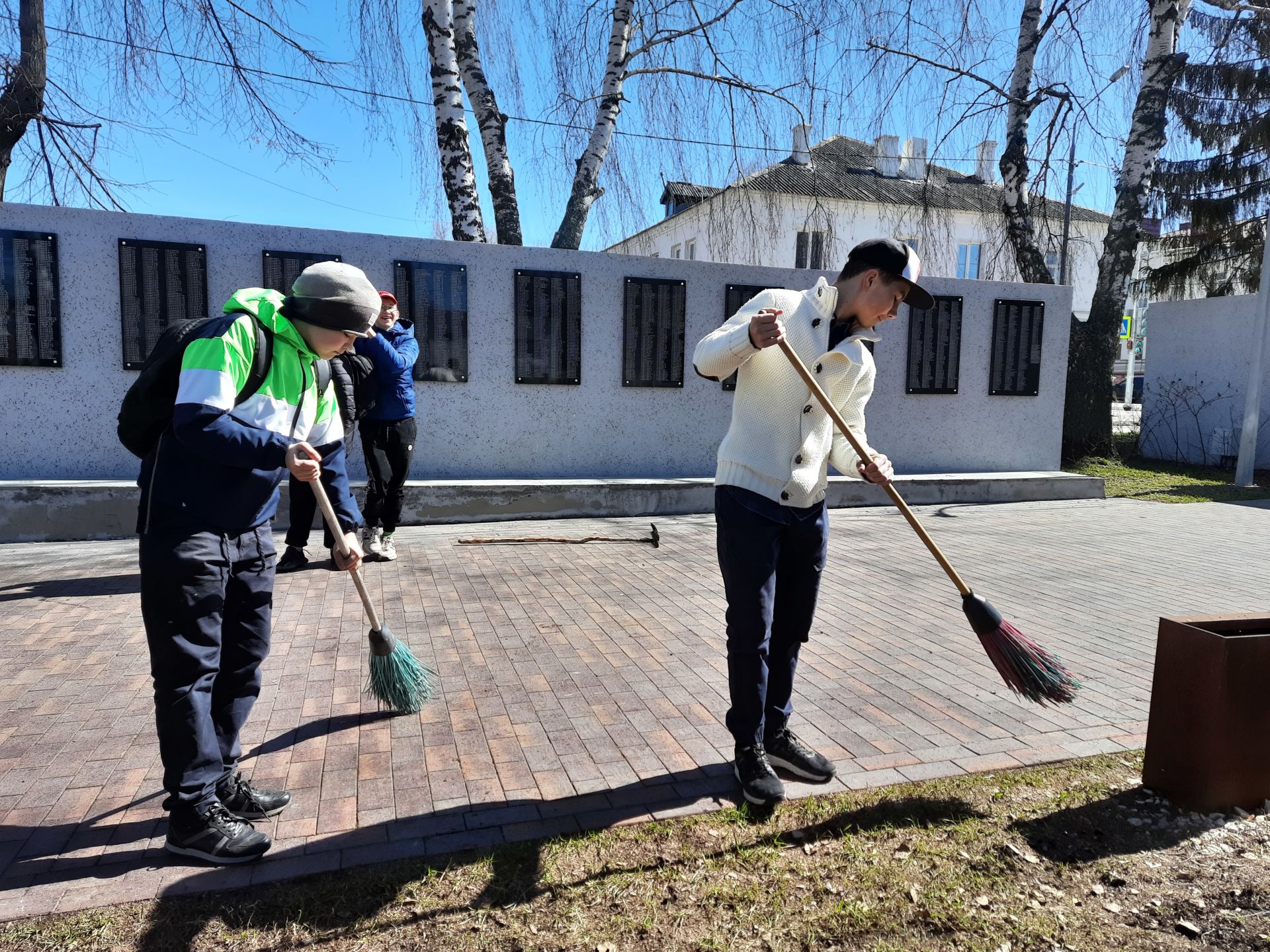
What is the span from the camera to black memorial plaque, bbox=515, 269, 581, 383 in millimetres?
8656

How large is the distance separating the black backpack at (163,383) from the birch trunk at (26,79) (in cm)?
891

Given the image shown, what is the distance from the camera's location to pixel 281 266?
25.7ft

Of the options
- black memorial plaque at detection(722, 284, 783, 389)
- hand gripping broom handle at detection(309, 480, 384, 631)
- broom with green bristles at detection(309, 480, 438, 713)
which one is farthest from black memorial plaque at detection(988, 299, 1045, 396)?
hand gripping broom handle at detection(309, 480, 384, 631)

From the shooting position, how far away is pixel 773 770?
299 cm

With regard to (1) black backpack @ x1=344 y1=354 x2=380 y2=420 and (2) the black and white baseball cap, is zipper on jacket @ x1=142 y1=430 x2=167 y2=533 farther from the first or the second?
(1) black backpack @ x1=344 y1=354 x2=380 y2=420

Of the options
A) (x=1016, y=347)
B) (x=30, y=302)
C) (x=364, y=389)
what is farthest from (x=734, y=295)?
(x=30, y=302)

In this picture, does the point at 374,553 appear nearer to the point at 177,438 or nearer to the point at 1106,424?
the point at 177,438

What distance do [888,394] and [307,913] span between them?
9.26 meters

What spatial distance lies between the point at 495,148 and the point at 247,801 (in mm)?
9298

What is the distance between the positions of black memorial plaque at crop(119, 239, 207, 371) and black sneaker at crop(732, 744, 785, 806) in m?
6.76

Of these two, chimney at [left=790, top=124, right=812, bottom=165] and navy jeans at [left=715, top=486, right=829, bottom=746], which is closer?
navy jeans at [left=715, top=486, right=829, bottom=746]

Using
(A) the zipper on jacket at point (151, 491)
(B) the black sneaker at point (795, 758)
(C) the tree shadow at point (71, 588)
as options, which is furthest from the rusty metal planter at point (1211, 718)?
(C) the tree shadow at point (71, 588)

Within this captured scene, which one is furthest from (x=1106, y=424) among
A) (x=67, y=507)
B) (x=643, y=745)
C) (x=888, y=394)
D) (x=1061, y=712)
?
(x=67, y=507)

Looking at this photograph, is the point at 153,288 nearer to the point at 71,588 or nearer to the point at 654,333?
the point at 71,588
